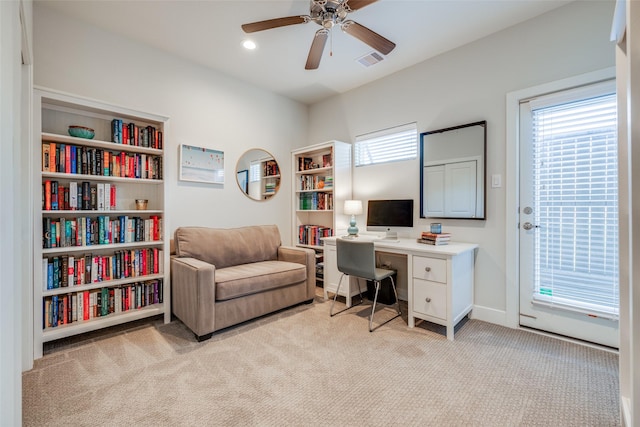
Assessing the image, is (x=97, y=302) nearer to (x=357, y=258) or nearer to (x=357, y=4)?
(x=357, y=258)

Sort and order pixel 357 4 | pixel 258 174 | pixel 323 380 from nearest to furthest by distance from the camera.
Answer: pixel 323 380 < pixel 357 4 < pixel 258 174

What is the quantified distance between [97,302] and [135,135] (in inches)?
57.3

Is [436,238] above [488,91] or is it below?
below

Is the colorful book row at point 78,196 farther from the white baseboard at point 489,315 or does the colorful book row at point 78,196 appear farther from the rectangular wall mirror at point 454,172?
the white baseboard at point 489,315

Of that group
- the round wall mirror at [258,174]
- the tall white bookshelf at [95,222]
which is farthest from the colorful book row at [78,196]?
the round wall mirror at [258,174]

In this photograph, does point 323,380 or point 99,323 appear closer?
point 323,380

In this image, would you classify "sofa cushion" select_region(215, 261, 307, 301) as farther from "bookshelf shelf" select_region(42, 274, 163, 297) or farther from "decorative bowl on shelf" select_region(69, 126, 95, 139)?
"decorative bowl on shelf" select_region(69, 126, 95, 139)

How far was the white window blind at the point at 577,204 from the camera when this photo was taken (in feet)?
6.69

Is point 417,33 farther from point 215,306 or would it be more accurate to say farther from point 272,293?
point 215,306

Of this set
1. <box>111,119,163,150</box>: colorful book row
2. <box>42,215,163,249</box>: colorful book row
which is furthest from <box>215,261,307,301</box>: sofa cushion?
<box>111,119,163,150</box>: colorful book row

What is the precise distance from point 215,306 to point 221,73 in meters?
2.61

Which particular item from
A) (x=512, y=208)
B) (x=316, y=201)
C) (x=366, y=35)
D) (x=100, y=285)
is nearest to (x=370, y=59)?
(x=366, y=35)

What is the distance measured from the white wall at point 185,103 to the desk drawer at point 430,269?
6.78 feet

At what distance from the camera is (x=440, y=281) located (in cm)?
234
